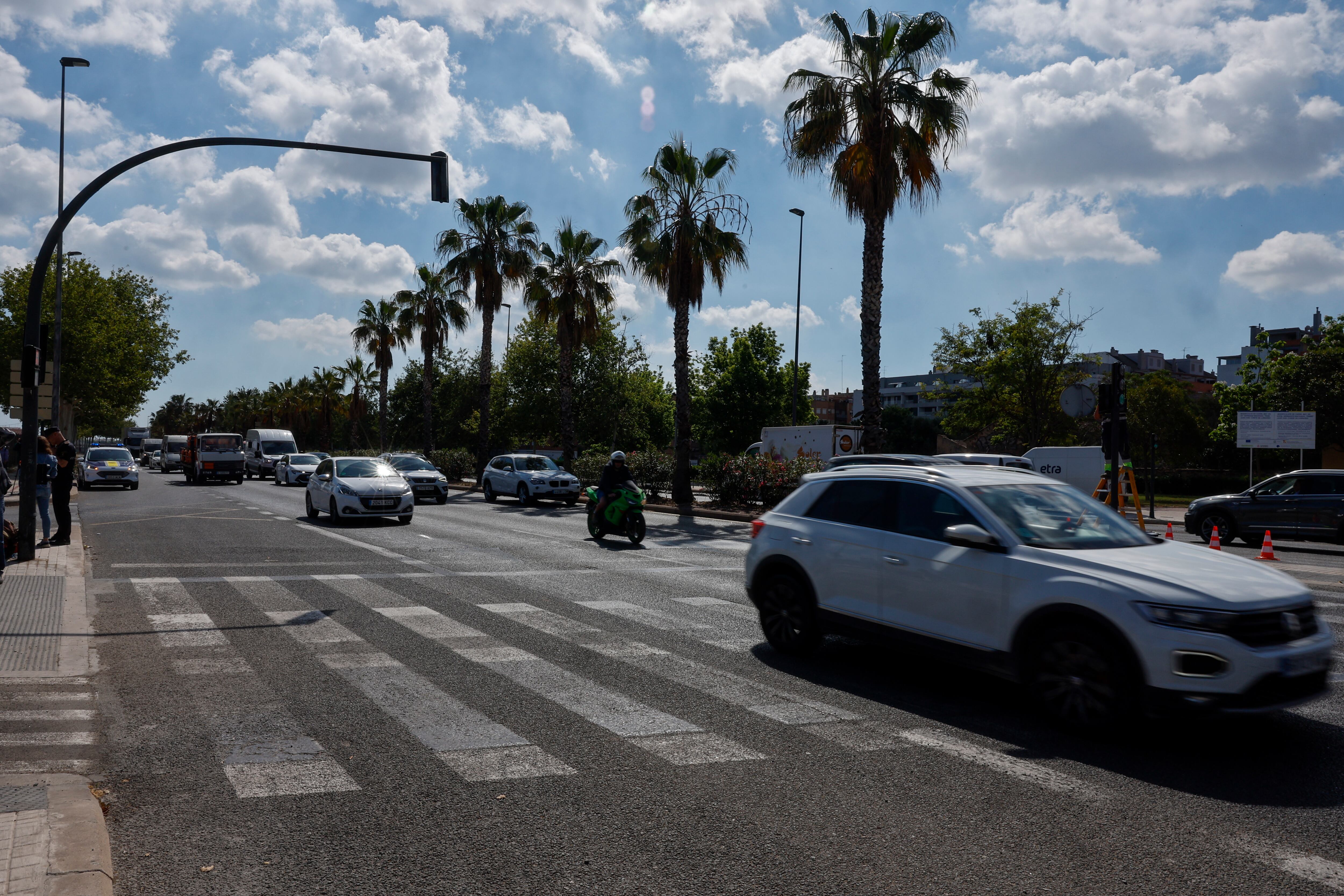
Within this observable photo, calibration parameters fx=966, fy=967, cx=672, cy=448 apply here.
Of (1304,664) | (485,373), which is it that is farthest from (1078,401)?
(485,373)

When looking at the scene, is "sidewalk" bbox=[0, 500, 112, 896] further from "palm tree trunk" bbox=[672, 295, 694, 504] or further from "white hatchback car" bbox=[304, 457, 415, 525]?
"palm tree trunk" bbox=[672, 295, 694, 504]

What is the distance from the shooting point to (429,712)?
600 cm

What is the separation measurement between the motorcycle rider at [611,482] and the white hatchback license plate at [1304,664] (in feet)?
41.5

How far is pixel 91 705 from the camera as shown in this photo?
242 inches

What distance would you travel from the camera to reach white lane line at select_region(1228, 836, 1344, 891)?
3688mm

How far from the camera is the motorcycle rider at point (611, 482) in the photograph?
57.1ft

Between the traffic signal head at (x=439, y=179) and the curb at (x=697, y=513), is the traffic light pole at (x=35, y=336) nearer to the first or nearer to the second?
the traffic signal head at (x=439, y=179)

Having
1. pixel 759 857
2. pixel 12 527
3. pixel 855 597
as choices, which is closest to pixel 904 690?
pixel 855 597

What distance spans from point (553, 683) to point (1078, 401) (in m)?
12.2

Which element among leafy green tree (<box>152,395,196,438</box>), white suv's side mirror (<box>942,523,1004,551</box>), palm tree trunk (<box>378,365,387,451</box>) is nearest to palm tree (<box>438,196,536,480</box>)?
palm tree trunk (<box>378,365,387,451</box>)

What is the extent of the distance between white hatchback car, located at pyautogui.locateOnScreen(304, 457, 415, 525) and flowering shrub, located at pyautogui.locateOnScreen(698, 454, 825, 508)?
9.14 meters

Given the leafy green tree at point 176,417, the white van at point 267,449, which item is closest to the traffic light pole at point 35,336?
the white van at point 267,449

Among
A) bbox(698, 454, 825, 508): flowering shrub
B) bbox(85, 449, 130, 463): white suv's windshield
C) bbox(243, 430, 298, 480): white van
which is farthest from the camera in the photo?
bbox(243, 430, 298, 480): white van

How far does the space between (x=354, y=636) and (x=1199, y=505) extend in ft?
57.9
